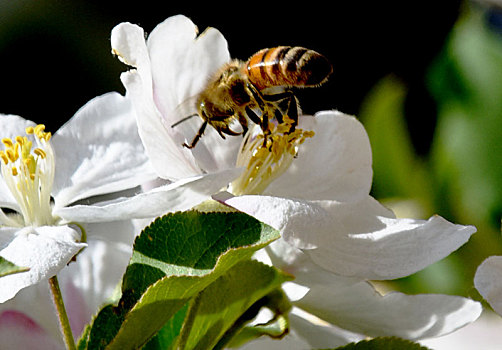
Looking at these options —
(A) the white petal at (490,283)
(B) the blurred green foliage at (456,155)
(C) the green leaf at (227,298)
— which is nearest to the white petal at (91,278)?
(C) the green leaf at (227,298)

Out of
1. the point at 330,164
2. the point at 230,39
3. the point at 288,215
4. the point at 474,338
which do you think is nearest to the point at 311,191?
the point at 330,164

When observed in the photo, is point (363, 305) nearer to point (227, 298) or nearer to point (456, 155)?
point (227, 298)

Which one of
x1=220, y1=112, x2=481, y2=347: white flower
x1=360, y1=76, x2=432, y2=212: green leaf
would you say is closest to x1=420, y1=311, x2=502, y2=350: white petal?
x1=360, y1=76, x2=432, y2=212: green leaf

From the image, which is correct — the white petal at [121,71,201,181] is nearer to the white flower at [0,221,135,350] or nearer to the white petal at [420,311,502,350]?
the white flower at [0,221,135,350]

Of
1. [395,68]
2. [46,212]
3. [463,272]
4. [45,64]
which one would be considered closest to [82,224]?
[46,212]

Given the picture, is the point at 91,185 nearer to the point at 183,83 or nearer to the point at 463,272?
the point at 183,83

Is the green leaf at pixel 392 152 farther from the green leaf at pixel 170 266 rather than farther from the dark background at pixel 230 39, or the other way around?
the dark background at pixel 230 39
